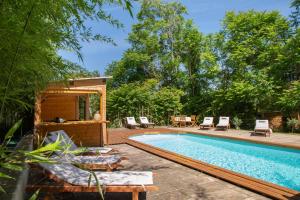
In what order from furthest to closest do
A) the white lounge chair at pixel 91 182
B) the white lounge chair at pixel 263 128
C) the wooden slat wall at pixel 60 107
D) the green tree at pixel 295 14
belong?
the green tree at pixel 295 14
the wooden slat wall at pixel 60 107
the white lounge chair at pixel 263 128
the white lounge chair at pixel 91 182

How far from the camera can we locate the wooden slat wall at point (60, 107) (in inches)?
472

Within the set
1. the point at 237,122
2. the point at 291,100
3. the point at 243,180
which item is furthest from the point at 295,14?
the point at 243,180

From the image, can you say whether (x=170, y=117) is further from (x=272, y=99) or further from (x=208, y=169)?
(x=208, y=169)

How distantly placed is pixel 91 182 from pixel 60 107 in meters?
10.1

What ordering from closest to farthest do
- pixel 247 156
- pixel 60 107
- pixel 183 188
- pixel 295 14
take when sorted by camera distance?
pixel 183 188 → pixel 247 156 → pixel 60 107 → pixel 295 14

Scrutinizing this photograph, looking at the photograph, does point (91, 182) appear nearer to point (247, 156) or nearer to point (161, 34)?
point (247, 156)

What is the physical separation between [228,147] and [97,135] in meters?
4.91

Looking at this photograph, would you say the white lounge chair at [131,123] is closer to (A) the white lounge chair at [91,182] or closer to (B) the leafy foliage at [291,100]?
(B) the leafy foliage at [291,100]

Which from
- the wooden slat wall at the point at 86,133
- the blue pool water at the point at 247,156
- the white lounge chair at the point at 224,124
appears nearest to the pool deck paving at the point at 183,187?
the blue pool water at the point at 247,156

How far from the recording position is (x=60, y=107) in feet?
41.0

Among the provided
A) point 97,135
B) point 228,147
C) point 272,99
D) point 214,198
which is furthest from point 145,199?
point 272,99

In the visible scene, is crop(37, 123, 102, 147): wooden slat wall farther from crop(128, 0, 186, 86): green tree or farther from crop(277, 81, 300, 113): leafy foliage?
crop(128, 0, 186, 86): green tree

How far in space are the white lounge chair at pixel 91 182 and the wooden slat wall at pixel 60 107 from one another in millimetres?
9162

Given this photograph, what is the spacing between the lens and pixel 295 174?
6188 millimetres
